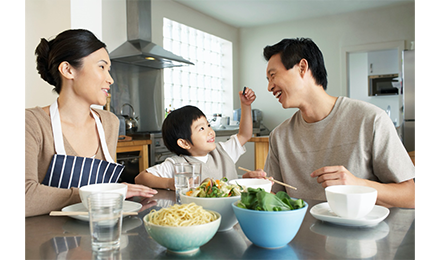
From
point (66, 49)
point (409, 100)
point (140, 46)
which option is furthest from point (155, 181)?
point (409, 100)

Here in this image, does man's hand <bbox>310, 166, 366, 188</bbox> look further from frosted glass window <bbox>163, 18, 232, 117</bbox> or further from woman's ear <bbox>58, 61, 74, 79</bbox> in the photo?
frosted glass window <bbox>163, 18, 232, 117</bbox>

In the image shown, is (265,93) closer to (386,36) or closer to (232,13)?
(232,13)

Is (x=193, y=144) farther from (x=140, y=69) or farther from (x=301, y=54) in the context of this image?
(x=140, y=69)

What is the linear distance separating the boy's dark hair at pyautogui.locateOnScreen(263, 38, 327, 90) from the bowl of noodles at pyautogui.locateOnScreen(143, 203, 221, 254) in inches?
41.6

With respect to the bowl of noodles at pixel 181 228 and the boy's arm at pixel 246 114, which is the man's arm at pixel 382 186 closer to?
the bowl of noodles at pixel 181 228

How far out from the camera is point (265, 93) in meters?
6.72

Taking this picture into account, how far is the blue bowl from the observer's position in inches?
25.6

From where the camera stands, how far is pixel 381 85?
21.6 ft

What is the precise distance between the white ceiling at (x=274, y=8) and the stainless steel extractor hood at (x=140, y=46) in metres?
1.29

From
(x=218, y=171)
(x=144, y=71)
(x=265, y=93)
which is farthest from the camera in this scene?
(x=265, y=93)

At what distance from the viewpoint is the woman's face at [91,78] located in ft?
A: 4.68

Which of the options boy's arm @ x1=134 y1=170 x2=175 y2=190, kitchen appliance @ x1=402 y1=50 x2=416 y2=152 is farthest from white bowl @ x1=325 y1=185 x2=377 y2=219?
kitchen appliance @ x1=402 y1=50 x2=416 y2=152
